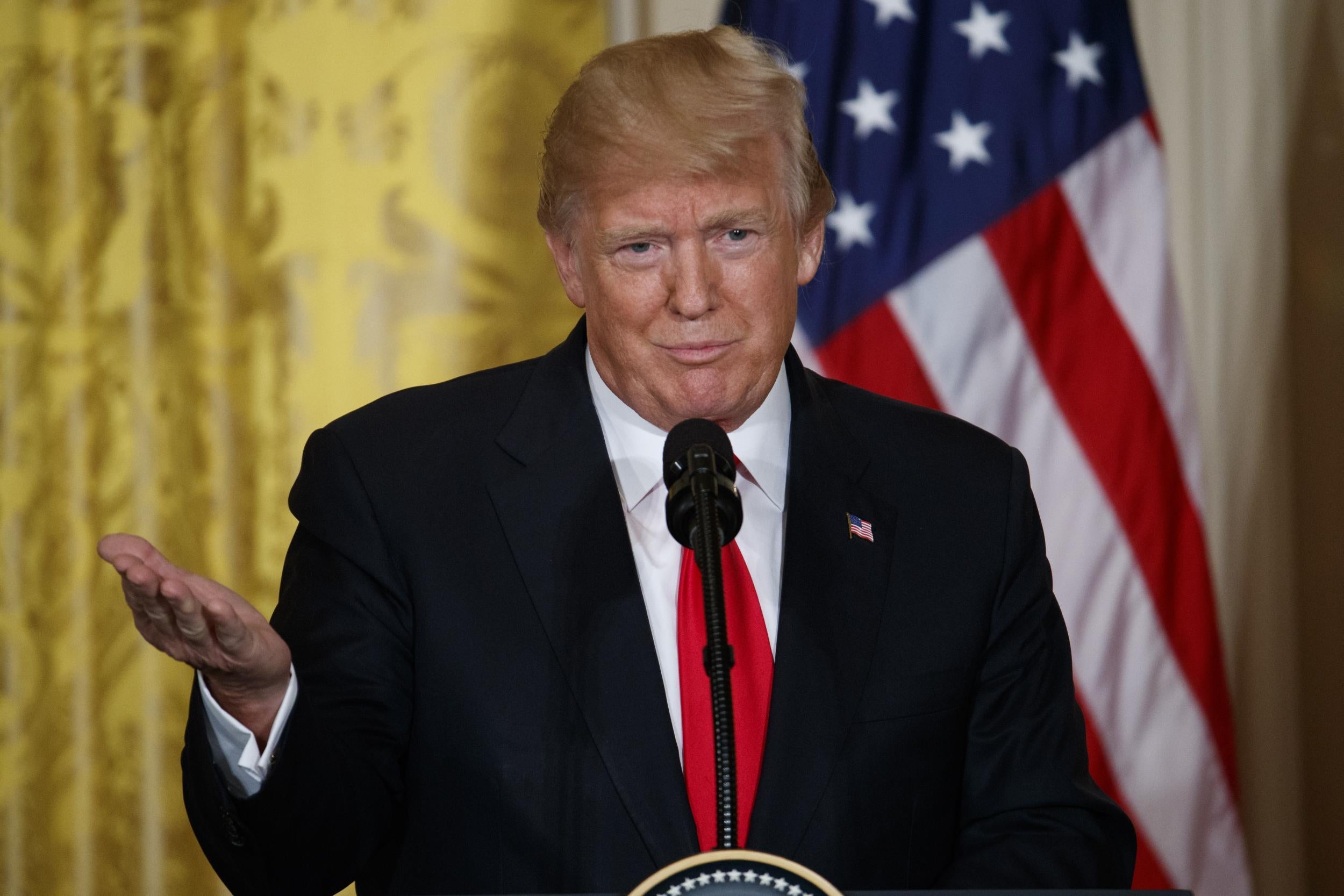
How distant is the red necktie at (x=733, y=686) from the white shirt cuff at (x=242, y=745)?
42 cm

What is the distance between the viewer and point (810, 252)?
1.76 metres

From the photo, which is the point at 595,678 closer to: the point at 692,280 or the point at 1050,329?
the point at 692,280

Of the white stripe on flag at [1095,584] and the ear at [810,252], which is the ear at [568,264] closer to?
the ear at [810,252]

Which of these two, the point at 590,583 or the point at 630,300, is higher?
the point at 630,300

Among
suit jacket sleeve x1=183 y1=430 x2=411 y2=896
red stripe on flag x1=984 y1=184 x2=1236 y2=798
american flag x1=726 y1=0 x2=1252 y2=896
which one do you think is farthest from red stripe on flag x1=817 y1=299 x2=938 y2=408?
suit jacket sleeve x1=183 y1=430 x2=411 y2=896

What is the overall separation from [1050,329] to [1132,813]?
3.15ft

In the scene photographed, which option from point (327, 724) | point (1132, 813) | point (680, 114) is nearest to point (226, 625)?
point (327, 724)

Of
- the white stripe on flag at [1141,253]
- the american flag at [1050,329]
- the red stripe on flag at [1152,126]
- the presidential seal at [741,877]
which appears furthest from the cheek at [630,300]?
the red stripe on flag at [1152,126]

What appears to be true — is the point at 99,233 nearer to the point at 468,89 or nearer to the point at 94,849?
the point at 468,89

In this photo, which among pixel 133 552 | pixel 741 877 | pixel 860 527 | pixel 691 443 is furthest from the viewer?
pixel 860 527

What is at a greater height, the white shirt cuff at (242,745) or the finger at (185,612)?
the finger at (185,612)

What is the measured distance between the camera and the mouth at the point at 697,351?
1578 millimetres

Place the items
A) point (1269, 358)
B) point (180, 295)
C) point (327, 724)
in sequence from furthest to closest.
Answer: point (1269, 358) → point (180, 295) → point (327, 724)

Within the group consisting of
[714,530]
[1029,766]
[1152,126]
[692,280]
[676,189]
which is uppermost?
[1152,126]
